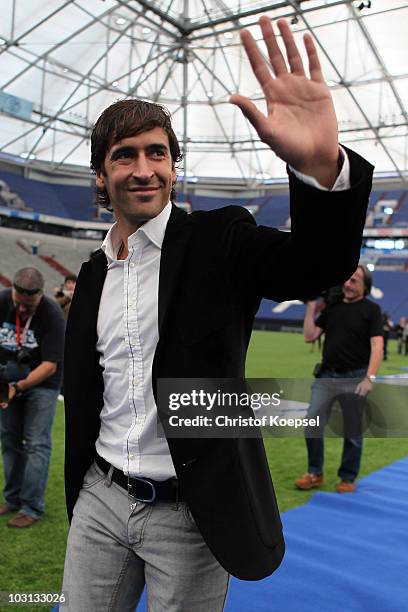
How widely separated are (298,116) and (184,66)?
2799cm

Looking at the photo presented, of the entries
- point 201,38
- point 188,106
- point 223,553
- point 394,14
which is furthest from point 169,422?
point 188,106

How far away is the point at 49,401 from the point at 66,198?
38.8 m

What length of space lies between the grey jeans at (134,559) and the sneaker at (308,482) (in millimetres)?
3431

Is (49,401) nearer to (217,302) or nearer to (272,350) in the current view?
(217,302)

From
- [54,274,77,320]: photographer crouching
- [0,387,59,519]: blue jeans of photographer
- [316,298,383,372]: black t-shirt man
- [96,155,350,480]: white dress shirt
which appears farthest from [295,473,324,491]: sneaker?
[96,155,350,480]: white dress shirt

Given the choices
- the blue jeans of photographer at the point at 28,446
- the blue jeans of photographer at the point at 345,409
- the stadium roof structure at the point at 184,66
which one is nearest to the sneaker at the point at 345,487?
the blue jeans of photographer at the point at 345,409

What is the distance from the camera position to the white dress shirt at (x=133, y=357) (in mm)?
1482

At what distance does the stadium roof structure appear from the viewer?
69.1 feet

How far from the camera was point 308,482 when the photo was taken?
4.84 meters

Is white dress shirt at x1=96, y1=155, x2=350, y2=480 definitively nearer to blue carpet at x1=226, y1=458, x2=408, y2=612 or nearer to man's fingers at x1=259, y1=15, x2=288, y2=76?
man's fingers at x1=259, y1=15, x2=288, y2=76

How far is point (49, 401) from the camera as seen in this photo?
406cm

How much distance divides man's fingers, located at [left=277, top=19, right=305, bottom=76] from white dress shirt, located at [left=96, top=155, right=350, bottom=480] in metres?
0.56

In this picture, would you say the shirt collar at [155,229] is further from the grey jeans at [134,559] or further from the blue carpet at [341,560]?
the blue carpet at [341,560]

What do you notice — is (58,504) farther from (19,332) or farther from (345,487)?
(345,487)
